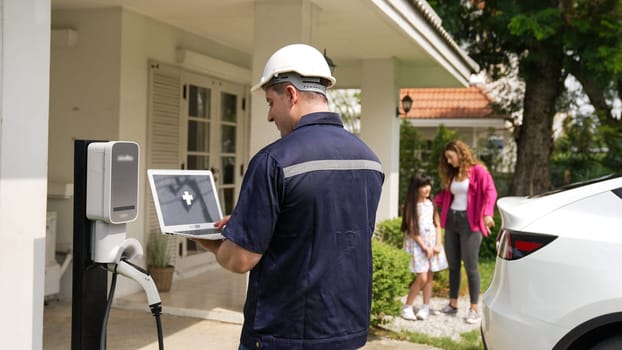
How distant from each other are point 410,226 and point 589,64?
6349mm

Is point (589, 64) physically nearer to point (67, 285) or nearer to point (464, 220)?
point (464, 220)

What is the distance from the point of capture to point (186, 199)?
3.00 m

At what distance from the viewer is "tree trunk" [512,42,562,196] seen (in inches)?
508

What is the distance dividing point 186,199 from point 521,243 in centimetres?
198

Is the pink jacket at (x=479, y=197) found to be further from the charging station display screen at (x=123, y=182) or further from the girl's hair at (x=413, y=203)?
the charging station display screen at (x=123, y=182)

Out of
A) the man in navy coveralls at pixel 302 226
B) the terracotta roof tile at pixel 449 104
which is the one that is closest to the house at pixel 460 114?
the terracotta roof tile at pixel 449 104

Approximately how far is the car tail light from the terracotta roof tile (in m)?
16.2

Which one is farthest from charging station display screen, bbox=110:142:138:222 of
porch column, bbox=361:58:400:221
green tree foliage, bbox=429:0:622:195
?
green tree foliage, bbox=429:0:622:195

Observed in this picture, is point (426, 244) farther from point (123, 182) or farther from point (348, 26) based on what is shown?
point (123, 182)

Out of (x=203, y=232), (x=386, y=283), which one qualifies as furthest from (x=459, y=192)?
(x=203, y=232)

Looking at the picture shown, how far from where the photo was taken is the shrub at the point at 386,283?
6.09 m

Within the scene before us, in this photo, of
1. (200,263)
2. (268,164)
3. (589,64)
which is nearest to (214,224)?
(268,164)

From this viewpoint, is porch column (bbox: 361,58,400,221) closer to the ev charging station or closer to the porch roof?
the porch roof

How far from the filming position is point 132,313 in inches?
257
